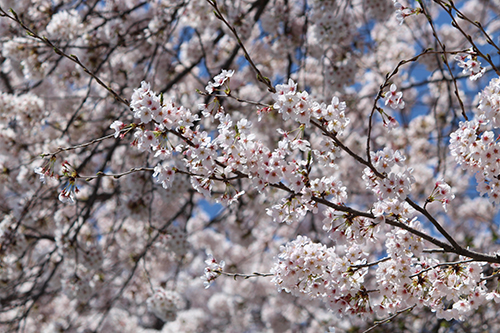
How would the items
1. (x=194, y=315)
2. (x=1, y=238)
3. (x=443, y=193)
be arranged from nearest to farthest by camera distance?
(x=443, y=193) → (x=1, y=238) → (x=194, y=315)

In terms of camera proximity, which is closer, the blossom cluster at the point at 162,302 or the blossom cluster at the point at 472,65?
the blossom cluster at the point at 472,65

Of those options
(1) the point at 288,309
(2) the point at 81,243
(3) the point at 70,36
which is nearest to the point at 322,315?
(1) the point at 288,309

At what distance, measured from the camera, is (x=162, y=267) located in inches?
304

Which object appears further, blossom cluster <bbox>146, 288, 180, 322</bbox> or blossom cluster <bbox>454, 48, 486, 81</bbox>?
blossom cluster <bbox>146, 288, 180, 322</bbox>

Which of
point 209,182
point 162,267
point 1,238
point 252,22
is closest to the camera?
point 209,182

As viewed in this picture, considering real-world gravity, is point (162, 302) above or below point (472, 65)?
below

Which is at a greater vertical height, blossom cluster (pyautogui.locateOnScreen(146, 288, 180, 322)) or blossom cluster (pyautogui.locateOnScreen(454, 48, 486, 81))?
blossom cluster (pyautogui.locateOnScreen(454, 48, 486, 81))

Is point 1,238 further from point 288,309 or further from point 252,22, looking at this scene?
point 288,309

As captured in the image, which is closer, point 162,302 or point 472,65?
point 472,65

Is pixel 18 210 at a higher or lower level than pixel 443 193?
higher

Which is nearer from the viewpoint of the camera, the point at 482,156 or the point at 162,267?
the point at 482,156

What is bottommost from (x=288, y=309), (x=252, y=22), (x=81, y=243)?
(x=81, y=243)

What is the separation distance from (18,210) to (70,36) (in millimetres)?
1776

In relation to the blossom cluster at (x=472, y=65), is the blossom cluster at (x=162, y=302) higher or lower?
lower
